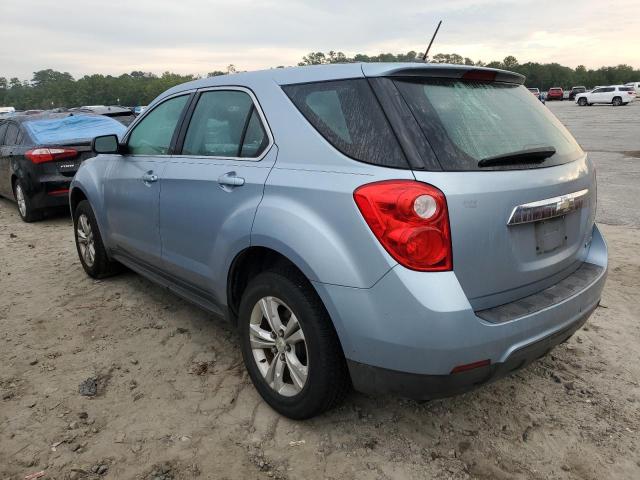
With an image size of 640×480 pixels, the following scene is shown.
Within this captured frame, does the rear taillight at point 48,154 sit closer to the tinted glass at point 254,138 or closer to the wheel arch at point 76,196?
the wheel arch at point 76,196

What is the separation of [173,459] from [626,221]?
20.2 feet

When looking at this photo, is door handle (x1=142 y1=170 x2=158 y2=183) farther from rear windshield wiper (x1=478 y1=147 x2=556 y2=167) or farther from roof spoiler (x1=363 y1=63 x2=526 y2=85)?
rear windshield wiper (x1=478 y1=147 x2=556 y2=167)

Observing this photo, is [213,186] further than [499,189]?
Yes

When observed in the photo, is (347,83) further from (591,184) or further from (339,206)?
(591,184)

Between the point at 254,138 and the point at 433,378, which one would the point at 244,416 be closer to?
the point at 433,378

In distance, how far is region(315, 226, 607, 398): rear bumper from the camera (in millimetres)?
1983

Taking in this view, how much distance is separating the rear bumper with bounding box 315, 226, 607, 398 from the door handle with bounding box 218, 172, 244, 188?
796 millimetres

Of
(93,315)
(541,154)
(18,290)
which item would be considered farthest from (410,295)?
(18,290)

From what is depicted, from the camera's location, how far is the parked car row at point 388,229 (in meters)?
2.02

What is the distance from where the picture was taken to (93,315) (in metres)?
4.08

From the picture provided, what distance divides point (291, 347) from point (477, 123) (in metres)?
1.36

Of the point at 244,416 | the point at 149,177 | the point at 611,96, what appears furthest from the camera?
the point at 611,96

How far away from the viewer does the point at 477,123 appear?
7.63 feet

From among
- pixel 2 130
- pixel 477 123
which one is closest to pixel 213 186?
pixel 477 123
